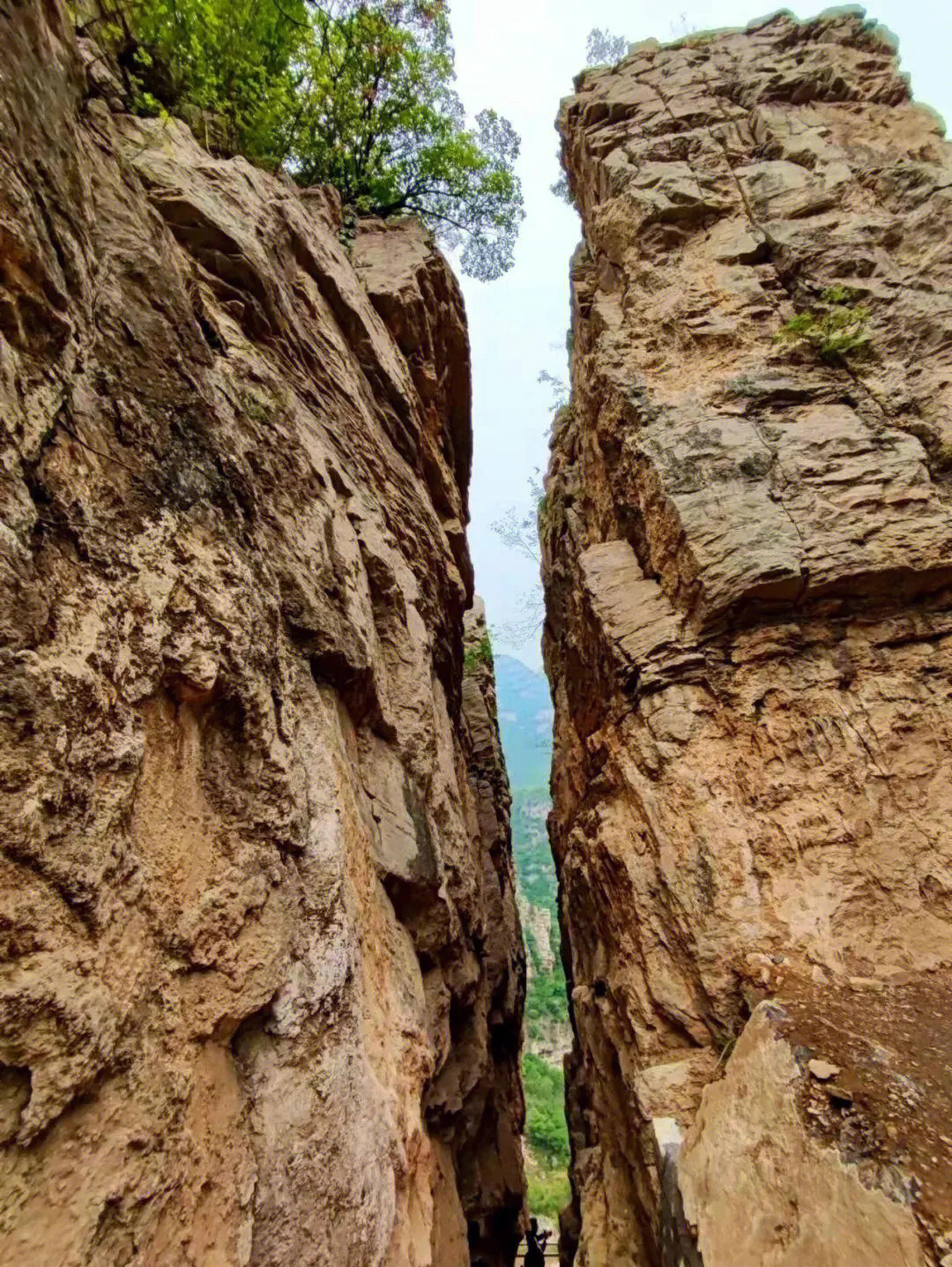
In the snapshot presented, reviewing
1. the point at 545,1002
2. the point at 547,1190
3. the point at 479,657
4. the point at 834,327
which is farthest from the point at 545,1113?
the point at 834,327

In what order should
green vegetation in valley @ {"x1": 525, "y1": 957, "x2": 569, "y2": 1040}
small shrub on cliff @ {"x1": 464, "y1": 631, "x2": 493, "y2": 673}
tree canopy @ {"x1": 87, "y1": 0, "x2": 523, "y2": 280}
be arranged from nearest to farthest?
tree canopy @ {"x1": 87, "y1": 0, "x2": 523, "y2": 280} → small shrub on cliff @ {"x1": 464, "y1": 631, "x2": 493, "y2": 673} → green vegetation in valley @ {"x1": 525, "y1": 957, "x2": 569, "y2": 1040}

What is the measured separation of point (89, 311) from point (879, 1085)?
654 centimetres

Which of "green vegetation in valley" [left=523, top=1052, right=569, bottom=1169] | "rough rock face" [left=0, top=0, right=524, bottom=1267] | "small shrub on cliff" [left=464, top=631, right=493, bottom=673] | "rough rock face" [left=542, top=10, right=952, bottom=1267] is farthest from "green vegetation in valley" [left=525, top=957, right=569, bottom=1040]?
"rough rock face" [left=0, top=0, right=524, bottom=1267]

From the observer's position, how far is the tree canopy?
7191 millimetres

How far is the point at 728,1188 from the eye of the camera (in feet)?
12.4

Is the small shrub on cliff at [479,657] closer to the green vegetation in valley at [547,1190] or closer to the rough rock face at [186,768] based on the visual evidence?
the rough rock face at [186,768]

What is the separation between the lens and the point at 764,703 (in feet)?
19.9

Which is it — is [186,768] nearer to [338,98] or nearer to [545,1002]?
[338,98]

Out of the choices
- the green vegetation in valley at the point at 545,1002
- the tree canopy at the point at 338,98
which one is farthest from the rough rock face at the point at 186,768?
the green vegetation in valley at the point at 545,1002

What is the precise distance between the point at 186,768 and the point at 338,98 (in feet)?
39.1

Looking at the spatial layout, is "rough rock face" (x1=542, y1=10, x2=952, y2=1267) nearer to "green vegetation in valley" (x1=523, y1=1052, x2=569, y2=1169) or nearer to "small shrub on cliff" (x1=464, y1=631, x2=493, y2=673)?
"small shrub on cliff" (x1=464, y1=631, x2=493, y2=673)

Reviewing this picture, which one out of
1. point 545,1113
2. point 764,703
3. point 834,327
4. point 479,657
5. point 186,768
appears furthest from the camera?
point 545,1113

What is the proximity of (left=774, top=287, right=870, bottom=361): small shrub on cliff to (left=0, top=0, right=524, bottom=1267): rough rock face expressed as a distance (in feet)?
18.8

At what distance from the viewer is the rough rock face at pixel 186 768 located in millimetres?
2646
